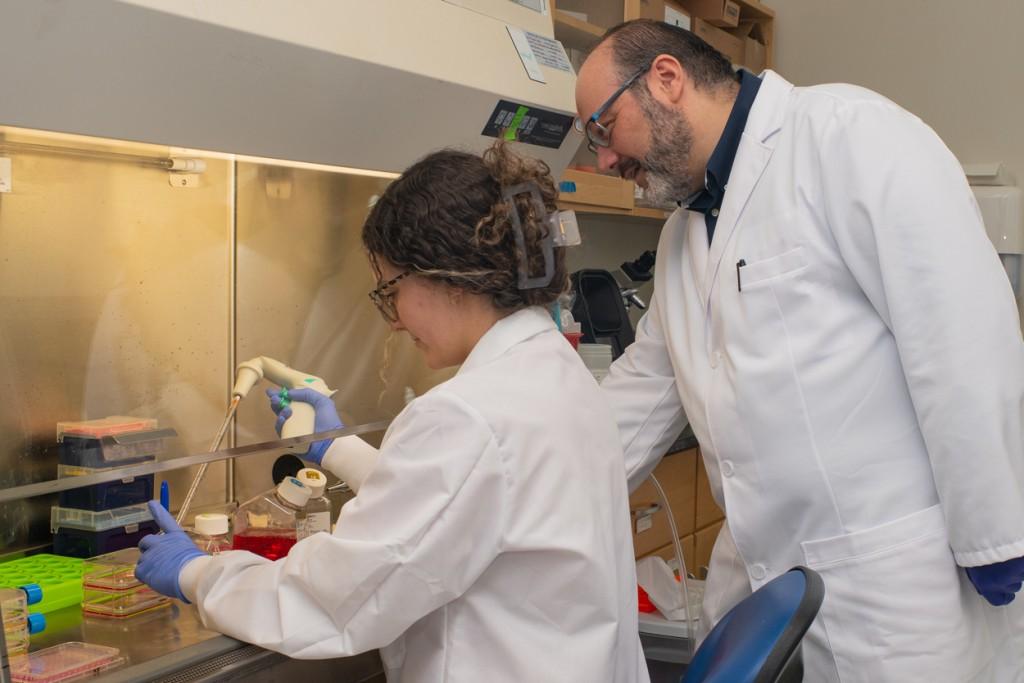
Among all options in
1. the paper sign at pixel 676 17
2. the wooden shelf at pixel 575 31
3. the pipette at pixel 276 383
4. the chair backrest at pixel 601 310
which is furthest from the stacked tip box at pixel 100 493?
the paper sign at pixel 676 17

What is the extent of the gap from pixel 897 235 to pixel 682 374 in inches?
15.3

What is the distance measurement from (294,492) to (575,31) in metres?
1.48

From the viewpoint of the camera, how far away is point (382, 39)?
133 cm

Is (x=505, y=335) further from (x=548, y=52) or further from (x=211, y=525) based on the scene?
(x=548, y=52)

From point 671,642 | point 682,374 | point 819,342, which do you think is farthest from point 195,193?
point 671,642

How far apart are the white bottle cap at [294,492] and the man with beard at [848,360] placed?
59cm

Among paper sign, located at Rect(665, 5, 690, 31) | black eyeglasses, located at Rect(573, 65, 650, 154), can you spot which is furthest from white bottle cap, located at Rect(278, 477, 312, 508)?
paper sign, located at Rect(665, 5, 690, 31)

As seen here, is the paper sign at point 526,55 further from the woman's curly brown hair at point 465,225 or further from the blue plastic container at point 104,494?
the blue plastic container at point 104,494

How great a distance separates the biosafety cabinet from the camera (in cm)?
112

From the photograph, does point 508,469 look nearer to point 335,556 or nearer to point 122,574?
point 335,556

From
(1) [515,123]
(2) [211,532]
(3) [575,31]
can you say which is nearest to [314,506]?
(2) [211,532]

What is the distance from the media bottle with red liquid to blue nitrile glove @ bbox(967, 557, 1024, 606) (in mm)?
914

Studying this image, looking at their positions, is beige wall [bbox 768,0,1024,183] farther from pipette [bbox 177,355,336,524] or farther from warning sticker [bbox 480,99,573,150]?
pipette [bbox 177,355,336,524]

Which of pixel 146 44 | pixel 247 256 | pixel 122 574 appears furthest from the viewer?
pixel 247 256
